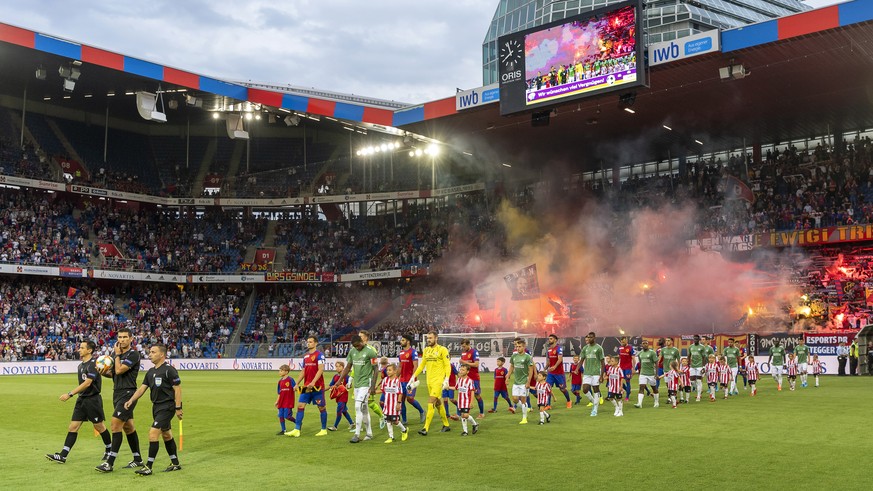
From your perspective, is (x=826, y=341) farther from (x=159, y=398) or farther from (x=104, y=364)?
(x=104, y=364)

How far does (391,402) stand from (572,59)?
23.4 metres

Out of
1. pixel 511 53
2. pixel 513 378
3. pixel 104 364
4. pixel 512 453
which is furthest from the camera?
pixel 511 53

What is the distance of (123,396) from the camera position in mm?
12188

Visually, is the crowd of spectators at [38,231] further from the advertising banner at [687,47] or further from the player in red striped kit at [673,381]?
the player in red striped kit at [673,381]

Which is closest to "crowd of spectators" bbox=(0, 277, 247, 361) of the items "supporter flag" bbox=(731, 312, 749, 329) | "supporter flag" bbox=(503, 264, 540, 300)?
"supporter flag" bbox=(503, 264, 540, 300)

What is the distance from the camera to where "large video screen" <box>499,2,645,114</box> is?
33.7 metres

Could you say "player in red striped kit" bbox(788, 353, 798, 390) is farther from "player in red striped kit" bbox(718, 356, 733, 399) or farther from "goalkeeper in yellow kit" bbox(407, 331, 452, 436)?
"goalkeeper in yellow kit" bbox(407, 331, 452, 436)

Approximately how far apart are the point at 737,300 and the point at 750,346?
7.47 meters

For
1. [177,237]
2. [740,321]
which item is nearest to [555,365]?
[740,321]

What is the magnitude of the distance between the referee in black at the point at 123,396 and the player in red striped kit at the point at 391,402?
4729 millimetres

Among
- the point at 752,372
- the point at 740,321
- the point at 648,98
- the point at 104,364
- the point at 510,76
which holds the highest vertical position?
the point at 648,98

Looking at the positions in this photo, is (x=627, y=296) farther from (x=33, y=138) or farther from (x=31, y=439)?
(x=33, y=138)

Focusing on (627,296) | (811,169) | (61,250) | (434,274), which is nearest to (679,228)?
(627,296)

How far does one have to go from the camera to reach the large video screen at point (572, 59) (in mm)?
33656
